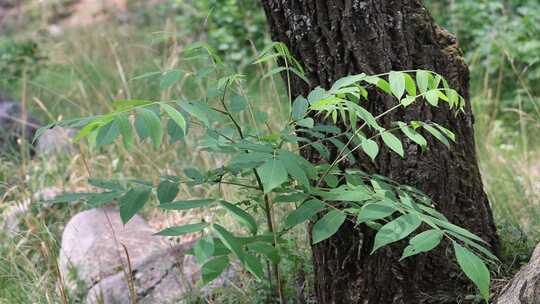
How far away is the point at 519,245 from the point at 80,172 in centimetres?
297

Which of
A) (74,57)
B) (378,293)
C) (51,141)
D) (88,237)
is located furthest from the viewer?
(74,57)

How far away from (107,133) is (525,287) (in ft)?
3.83

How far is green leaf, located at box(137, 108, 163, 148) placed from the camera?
1.61m

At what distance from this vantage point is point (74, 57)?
24.5 feet

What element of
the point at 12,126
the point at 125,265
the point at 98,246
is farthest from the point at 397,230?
the point at 12,126

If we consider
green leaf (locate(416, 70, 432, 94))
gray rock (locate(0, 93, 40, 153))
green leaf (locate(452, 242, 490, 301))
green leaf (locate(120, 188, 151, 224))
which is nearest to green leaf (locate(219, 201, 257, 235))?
green leaf (locate(120, 188, 151, 224))

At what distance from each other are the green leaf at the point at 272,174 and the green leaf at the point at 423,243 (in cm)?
32

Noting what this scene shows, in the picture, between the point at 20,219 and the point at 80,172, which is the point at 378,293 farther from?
the point at 80,172

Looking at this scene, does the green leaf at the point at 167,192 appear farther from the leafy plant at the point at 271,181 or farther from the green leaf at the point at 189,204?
the green leaf at the point at 189,204

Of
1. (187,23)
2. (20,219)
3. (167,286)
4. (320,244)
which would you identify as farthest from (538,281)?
(187,23)

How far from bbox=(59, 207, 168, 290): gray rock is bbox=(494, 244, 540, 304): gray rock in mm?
1882

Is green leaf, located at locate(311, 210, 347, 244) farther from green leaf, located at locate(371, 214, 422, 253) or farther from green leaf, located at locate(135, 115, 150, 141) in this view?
green leaf, located at locate(135, 115, 150, 141)

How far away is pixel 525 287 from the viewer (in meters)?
2.01

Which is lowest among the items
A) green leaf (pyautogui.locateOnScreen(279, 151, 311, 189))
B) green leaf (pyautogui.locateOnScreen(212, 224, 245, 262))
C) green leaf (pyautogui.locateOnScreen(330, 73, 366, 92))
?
green leaf (pyautogui.locateOnScreen(212, 224, 245, 262))
